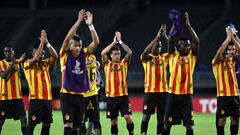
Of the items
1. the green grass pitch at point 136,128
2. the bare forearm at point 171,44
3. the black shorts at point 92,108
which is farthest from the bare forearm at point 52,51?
the green grass pitch at point 136,128

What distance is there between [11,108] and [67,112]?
12.3 feet

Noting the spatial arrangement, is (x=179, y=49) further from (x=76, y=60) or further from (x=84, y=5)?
(x=84, y=5)

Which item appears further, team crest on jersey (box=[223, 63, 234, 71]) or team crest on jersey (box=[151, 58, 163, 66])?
team crest on jersey (box=[151, 58, 163, 66])

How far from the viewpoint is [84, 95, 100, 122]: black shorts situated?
15.0 m

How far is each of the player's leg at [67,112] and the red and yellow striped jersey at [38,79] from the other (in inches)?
62.3

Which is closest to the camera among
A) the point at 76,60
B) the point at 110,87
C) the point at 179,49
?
the point at 76,60

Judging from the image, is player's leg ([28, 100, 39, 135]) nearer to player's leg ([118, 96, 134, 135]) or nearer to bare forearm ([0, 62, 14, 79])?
bare forearm ([0, 62, 14, 79])

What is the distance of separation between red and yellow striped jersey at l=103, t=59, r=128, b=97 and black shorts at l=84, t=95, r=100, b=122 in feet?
2.90

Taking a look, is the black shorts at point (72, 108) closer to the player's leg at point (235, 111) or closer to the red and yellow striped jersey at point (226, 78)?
the red and yellow striped jersey at point (226, 78)

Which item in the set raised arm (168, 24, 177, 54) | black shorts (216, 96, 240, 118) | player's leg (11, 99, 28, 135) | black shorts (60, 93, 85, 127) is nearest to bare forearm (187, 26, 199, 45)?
raised arm (168, 24, 177, 54)

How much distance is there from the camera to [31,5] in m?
39.0

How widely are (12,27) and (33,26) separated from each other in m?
1.28

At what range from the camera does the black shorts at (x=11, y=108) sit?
15773mm

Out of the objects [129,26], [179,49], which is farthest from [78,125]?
[129,26]
